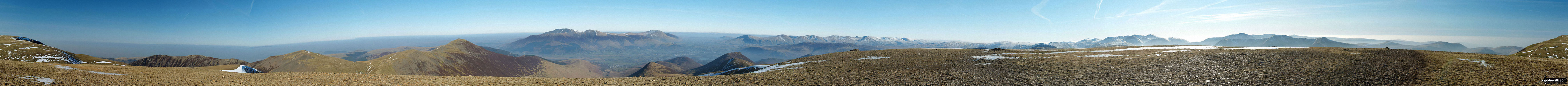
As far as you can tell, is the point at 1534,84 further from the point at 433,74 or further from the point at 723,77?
the point at 433,74

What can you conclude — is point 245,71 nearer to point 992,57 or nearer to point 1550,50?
point 992,57

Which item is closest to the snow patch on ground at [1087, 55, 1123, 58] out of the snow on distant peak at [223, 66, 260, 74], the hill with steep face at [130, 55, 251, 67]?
the snow on distant peak at [223, 66, 260, 74]

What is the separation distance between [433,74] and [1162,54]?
202 meters

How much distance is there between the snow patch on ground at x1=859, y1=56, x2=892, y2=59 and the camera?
29.2 m

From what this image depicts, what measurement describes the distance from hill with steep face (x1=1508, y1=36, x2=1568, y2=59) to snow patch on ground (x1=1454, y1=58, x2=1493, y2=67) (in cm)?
628

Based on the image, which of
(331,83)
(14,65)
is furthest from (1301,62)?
(14,65)

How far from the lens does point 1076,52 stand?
31125 mm

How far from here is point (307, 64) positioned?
11744cm

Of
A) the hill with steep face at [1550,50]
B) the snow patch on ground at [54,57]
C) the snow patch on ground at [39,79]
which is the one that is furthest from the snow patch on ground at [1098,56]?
the snow patch on ground at [54,57]

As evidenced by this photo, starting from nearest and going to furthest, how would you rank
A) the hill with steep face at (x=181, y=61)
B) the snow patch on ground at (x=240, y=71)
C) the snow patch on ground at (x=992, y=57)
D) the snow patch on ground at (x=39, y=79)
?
1. the snow patch on ground at (x=39, y=79)
2. the snow patch on ground at (x=240, y=71)
3. the snow patch on ground at (x=992, y=57)
4. the hill with steep face at (x=181, y=61)

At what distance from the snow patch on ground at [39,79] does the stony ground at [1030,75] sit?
0.22 feet

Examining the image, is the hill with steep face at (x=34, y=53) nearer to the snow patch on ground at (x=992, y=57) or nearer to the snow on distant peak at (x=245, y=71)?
the snow on distant peak at (x=245, y=71)

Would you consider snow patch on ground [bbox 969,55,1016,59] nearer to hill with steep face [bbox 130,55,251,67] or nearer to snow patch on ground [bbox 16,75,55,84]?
snow patch on ground [bbox 16,75,55,84]

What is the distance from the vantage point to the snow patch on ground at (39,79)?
51.8 feet
